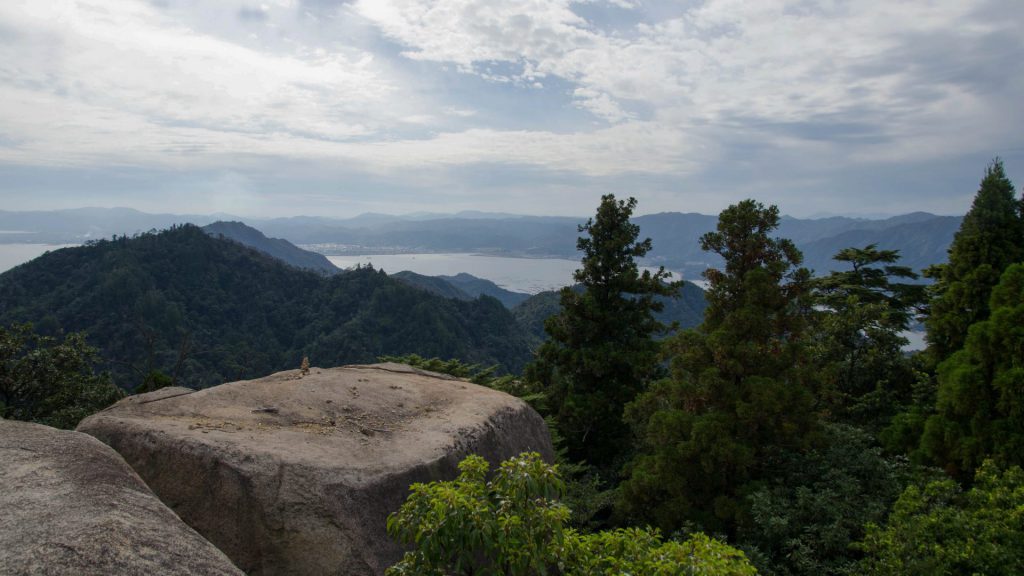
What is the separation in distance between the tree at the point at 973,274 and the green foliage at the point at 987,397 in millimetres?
2088

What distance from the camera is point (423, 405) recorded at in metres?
8.10

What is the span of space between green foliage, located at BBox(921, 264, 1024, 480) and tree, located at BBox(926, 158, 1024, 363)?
6.85 ft

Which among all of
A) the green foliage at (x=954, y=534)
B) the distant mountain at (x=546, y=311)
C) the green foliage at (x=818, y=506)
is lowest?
the distant mountain at (x=546, y=311)

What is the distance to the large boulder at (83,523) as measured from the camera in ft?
9.13

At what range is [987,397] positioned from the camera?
26.2 ft

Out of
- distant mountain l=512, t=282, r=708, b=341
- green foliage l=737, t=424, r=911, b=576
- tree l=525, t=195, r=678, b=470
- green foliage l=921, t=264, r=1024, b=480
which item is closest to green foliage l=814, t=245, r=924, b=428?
green foliage l=921, t=264, r=1024, b=480

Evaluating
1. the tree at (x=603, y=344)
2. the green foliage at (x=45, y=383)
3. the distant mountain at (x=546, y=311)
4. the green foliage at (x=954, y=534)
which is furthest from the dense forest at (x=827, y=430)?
the distant mountain at (x=546, y=311)

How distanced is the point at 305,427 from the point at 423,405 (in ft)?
6.31

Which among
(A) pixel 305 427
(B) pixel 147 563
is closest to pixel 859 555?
(A) pixel 305 427

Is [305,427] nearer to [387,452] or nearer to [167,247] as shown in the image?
[387,452]

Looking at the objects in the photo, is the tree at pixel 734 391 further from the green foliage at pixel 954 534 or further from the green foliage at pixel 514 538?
the green foliage at pixel 514 538

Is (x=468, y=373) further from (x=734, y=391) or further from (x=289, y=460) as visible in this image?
(x=289, y=460)

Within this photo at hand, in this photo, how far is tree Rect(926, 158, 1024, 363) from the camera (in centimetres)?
Result: 1045

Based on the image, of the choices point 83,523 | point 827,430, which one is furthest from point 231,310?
point 83,523
